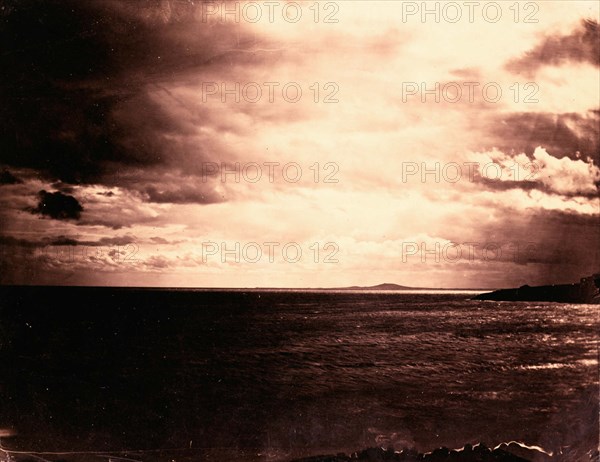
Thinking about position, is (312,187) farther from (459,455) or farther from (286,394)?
(459,455)

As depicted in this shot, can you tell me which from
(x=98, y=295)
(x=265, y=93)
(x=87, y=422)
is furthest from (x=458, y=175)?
(x=98, y=295)

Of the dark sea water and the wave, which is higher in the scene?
the dark sea water

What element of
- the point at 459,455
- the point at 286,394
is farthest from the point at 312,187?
the point at 459,455

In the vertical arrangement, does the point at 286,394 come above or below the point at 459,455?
above

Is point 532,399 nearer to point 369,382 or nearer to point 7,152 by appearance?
point 369,382

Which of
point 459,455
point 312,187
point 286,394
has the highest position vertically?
point 312,187
